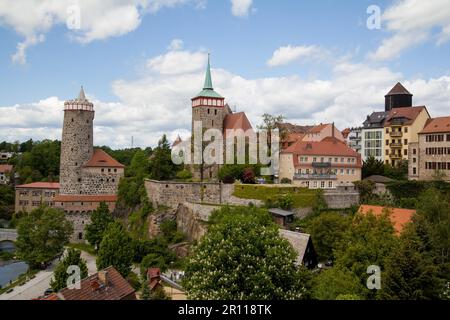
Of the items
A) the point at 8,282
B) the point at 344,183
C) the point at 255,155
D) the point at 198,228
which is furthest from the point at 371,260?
the point at 8,282

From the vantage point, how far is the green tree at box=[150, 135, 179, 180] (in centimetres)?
5169

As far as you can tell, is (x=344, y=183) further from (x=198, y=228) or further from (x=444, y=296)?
(x=444, y=296)

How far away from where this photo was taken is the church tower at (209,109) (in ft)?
178

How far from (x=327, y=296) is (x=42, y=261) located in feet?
101

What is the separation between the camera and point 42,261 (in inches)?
1770

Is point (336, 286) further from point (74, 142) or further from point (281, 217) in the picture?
point (74, 142)

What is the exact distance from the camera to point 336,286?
2369cm

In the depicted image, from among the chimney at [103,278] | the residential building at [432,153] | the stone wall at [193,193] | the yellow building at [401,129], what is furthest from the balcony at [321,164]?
the chimney at [103,278]

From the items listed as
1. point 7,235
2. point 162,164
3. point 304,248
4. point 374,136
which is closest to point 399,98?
point 374,136

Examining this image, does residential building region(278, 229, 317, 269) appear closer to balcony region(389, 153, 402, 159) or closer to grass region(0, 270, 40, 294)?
grass region(0, 270, 40, 294)

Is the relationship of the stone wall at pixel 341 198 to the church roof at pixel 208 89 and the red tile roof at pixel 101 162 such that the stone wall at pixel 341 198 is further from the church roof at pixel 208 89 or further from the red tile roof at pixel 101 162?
the red tile roof at pixel 101 162

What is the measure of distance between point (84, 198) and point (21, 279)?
16.0 m

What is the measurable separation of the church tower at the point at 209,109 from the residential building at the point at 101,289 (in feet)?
94.6

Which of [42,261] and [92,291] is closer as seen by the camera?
[92,291]
